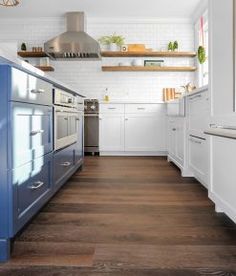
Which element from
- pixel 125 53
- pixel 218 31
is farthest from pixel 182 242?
pixel 125 53

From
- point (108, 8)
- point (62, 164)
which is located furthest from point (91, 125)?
point (62, 164)

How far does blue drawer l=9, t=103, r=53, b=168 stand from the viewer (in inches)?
57.2

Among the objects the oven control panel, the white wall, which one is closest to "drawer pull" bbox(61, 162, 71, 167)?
the oven control panel

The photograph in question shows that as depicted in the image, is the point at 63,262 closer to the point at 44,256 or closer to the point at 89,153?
the point at 44,256

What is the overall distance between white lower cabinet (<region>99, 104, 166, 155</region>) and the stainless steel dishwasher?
0.39 ft

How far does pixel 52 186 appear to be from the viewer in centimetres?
220

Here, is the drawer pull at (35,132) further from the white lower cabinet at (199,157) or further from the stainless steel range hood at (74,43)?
the stainless steel range hood at (74,43)

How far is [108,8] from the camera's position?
5.25m

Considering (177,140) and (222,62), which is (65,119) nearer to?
(222,62)

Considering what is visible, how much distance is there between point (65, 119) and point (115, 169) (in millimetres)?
1408

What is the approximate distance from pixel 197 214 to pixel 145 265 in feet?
2.67

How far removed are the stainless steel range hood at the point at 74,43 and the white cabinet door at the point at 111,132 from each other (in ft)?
3.83

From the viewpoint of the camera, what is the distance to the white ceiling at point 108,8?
4973 millimetres

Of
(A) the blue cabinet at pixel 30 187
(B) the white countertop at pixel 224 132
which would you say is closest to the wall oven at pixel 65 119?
(A) the blue cabinet at pixel 30 187
